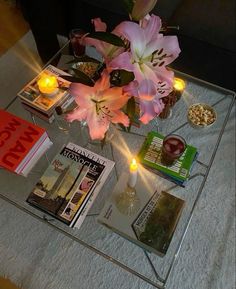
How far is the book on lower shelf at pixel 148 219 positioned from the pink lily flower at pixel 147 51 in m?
0.48

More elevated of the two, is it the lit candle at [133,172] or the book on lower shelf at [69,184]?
the lit candle at [133,172]

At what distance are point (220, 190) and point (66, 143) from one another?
0.81m

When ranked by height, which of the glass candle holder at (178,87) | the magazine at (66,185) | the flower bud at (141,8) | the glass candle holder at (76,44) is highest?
the glass candle holder at (178,87)

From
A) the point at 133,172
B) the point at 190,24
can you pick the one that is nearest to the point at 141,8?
the point at 133,172

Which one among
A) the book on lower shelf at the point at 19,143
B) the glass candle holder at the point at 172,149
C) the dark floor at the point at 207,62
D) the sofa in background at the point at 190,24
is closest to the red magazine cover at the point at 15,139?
the book on lower shelf at the point at 19,143

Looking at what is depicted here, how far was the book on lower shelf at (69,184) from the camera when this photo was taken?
1097mm

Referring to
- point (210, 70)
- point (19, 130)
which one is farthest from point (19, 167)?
point (210, 70)

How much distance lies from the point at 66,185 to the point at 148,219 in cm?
32

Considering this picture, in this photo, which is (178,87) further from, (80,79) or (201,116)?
(80,79)

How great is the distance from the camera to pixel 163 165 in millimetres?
1199

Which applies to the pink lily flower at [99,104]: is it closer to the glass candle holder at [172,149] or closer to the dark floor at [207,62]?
the glass candle holder at [172,149]

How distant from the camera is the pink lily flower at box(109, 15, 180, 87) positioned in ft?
2.32

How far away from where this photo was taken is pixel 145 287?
1.32 metres

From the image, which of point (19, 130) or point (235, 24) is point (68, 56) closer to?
point (19, 130)
